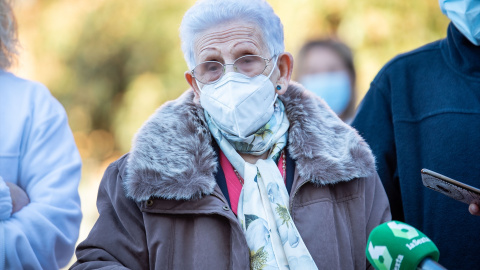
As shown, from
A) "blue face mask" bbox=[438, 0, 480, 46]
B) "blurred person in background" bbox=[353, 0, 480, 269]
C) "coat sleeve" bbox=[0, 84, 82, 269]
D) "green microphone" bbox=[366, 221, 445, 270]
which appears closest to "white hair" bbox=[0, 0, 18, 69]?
"coat sleeve" bbox=[0, 84, 82, 269]

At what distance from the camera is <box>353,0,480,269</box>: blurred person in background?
321cm

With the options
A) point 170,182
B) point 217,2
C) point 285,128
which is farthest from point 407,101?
point 170,182

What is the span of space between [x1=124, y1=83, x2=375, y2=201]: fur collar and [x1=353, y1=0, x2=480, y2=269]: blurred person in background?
0.48m

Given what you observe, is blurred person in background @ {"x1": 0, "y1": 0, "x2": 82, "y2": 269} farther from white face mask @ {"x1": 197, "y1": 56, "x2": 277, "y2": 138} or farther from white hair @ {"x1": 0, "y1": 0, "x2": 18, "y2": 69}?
white face mask @ {"x1": 197, "y1": 56, "x2": 277, "y2": 138}

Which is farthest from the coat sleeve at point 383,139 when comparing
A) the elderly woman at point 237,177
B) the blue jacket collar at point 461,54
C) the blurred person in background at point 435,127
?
the elderly woman at point 237,177

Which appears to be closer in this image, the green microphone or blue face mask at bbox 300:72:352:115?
the green microphone

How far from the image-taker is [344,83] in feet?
17.4

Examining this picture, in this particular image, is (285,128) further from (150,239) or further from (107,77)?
(107,77)

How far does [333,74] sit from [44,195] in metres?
2.96

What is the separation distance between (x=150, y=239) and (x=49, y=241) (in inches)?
24.2

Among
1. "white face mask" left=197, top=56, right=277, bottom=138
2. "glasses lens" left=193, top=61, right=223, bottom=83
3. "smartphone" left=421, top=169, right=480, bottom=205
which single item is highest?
"glasses lens" left=193, top=61, right=223, bottom=83

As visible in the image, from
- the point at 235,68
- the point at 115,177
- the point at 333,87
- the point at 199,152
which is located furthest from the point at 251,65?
the point at 333,87

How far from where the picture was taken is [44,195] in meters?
3.06

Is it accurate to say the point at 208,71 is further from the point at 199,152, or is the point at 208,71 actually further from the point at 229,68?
the point at 199,152
